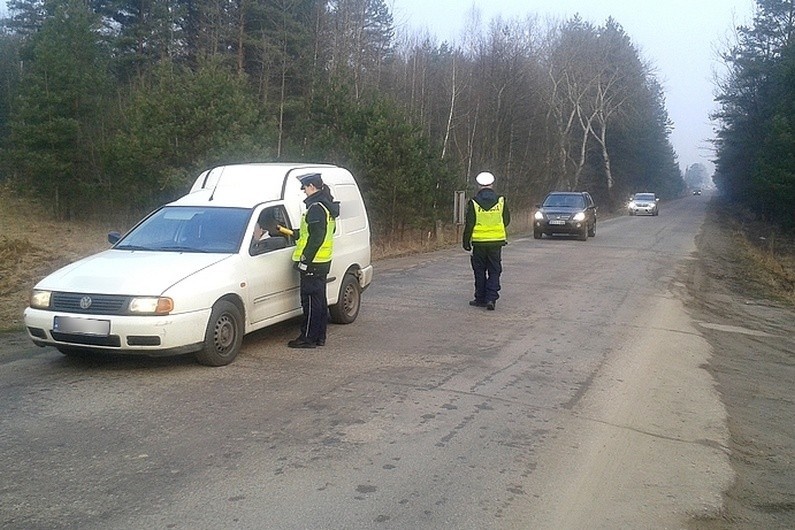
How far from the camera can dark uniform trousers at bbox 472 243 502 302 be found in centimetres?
1174

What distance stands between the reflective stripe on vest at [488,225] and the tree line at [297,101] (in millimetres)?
11353

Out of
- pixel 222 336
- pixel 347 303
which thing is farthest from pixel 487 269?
pixel 222 336

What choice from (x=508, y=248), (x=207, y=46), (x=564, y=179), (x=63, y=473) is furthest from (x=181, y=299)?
(x=564, y=179)

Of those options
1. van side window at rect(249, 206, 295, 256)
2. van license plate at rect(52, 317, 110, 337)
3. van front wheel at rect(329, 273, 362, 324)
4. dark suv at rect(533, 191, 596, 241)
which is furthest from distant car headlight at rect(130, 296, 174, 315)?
dark suv at rect(533, 191, 596, 241)

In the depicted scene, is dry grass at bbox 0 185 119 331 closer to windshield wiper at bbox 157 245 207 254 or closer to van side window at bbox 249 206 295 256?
windshield wiper at bbox 157 245 207 254

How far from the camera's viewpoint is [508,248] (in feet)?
77.0

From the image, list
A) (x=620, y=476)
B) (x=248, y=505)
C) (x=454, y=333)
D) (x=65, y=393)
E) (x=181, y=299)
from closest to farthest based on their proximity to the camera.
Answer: (x=248, y=505) < (x=620, y=476) < (x=65, y=393) < (x=181, y=299) < (x=454, y=333)

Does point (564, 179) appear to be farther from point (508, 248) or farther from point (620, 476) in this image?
point (620, 476)

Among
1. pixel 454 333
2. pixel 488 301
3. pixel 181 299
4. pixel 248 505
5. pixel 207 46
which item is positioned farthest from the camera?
pixel 207 46

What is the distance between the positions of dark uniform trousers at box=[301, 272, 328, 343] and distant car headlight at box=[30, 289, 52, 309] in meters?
2.54

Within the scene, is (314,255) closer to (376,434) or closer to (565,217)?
(376,434)

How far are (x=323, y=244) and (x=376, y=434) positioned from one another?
321cm

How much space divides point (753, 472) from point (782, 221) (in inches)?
1563

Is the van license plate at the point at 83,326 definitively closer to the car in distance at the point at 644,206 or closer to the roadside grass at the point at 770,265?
the roadside grass at the point at 770,265
